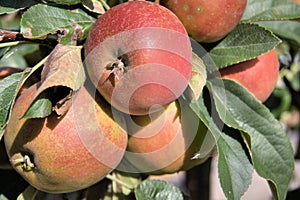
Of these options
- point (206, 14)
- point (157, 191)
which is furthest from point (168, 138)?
point (206, 14)

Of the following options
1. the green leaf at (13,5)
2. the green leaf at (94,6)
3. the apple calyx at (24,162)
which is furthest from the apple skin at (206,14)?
the apple calyx at (24,162)

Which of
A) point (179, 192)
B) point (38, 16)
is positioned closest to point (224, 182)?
point (179, 192)

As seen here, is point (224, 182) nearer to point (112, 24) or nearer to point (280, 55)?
point (112, 24)

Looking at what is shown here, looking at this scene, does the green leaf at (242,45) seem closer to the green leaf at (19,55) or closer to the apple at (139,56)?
the apple at (139,56)

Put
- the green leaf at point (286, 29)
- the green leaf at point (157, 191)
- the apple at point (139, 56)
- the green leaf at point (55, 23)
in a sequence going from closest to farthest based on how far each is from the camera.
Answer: the apple at point (139, 56) < the green leaf at point (55, 23) < the green leaf at point (157, 191) < the green leaf at point (286, 29)

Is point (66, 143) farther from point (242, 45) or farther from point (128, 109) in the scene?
point (242, 45)
